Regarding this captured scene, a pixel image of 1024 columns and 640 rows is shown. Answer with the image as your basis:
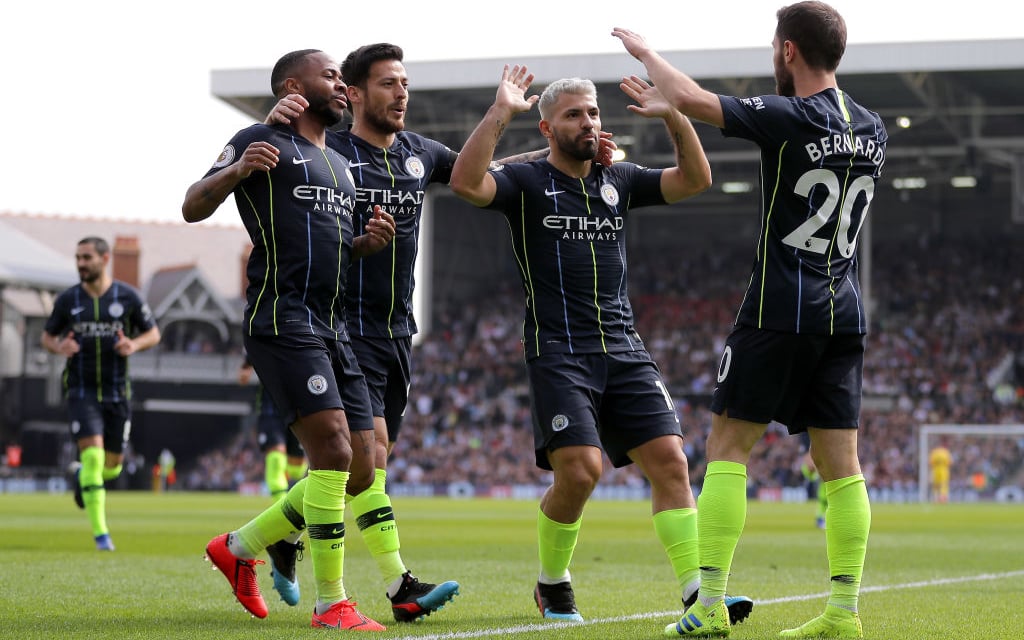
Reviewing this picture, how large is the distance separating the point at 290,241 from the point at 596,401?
4.89ft

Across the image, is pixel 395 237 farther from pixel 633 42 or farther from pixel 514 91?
pixel 633 42

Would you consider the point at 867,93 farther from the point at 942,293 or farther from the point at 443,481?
the point at 443,481

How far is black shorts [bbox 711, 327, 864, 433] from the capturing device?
5316mm

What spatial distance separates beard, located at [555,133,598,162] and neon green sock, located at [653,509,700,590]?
159 cm

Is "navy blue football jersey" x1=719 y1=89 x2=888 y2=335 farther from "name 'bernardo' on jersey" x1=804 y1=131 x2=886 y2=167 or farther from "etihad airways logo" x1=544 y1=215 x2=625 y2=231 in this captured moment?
"etihad airways logo" x1=544 y1=215 x2=625 y2=231

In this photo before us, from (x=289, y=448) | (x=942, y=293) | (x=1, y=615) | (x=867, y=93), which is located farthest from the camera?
(x=942, y=293)

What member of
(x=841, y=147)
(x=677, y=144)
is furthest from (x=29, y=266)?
(x=841, y=147)

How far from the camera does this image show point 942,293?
4384cm

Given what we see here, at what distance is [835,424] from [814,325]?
0.44 metres

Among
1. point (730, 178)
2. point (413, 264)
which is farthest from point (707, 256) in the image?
point (413, 264)

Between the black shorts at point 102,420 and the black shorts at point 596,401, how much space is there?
645 centimetres

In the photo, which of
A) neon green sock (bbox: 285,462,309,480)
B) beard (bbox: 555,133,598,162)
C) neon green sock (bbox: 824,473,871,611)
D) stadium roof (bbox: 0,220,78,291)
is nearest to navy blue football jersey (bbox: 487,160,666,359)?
beard (bbox: 555,133,598,162)

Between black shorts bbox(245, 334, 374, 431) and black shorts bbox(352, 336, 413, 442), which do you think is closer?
black shorts bbox(245, 334, 374, 431)

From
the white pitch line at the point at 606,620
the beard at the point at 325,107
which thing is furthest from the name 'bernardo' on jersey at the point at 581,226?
the white pitch line at the point at 606,620
